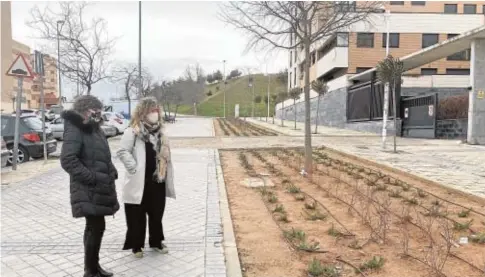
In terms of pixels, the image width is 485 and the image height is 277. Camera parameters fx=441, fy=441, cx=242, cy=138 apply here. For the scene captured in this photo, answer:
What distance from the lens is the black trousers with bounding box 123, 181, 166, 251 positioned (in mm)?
4523

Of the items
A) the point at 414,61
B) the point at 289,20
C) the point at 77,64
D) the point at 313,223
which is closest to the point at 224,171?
the point at 289,20

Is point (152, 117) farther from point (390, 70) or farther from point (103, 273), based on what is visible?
point (390, 70)

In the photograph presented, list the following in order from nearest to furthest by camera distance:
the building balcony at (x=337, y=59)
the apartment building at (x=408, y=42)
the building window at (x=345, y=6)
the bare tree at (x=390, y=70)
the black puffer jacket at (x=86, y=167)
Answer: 1. the black puffer jacket at (x=86, y=167)
2. the building window at (x=345, y=6)
3. the bare tree at (x=390, y=70)
4. the building balcony at (x=337, y=59)
5. the apartment building at (x=408, y=42)

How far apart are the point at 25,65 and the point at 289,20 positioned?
6770 millimetres

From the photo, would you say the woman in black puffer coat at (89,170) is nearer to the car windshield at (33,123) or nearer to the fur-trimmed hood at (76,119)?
the fur-trimmed hood at (76,119)

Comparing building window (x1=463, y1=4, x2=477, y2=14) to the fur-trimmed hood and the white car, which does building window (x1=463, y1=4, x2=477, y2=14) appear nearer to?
the white car

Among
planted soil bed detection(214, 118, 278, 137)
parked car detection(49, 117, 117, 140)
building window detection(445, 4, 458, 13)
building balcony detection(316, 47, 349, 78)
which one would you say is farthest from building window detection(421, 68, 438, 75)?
parked car detection(49, 117, 117, 140)

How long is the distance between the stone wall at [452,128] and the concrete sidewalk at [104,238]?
1604 cm

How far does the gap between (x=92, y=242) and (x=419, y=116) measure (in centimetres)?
2163

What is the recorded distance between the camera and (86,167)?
12.5ft

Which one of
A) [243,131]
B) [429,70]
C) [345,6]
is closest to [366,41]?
[429,70]

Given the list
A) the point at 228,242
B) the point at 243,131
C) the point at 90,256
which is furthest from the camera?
the point at 243,131

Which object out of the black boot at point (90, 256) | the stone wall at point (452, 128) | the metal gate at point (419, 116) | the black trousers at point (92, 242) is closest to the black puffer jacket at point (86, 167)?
the black trousers at point (92, 242)

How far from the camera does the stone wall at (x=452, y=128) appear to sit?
20.4 metres
